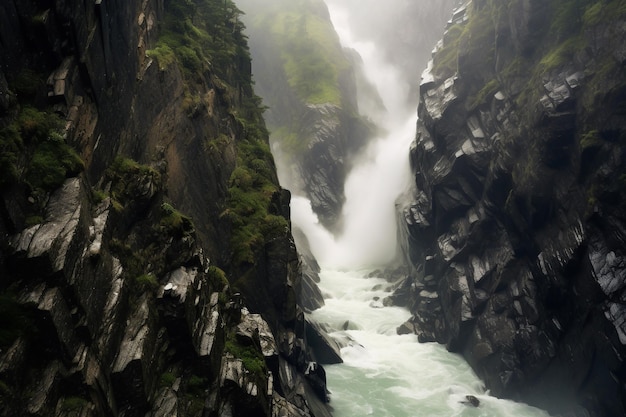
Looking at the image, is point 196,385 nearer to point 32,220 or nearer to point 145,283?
point 145,283

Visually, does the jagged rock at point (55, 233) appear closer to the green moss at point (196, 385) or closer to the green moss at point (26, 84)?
the green moss at point (26, 84)

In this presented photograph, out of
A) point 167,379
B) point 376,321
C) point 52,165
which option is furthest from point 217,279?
point 376,321

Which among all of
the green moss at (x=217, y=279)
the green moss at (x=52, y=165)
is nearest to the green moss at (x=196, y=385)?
the green moss at (x=217, y=279)

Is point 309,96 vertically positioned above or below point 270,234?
above

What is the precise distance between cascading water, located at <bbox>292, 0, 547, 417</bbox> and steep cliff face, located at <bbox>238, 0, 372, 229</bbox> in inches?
188

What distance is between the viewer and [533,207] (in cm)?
4234

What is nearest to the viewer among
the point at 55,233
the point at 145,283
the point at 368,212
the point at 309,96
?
the point at 55,233

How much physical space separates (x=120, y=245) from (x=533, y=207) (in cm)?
3588

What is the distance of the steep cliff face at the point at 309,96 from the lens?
10800 centimetres

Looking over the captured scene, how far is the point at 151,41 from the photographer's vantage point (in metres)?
33.4

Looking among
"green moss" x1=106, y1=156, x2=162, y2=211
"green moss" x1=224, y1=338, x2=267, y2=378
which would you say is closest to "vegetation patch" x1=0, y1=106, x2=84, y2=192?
"green moss" x1=106, y1=156, x2=162, y2=211

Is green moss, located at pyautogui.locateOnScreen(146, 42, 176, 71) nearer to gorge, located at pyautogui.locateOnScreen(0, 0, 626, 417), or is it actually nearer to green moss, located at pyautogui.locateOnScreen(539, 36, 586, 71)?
gorge, located at pyautogui.locateOnScreen(0, 0, 626, 417)

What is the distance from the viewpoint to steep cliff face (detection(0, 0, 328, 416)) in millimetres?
14984

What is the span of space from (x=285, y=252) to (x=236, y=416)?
1691cm
